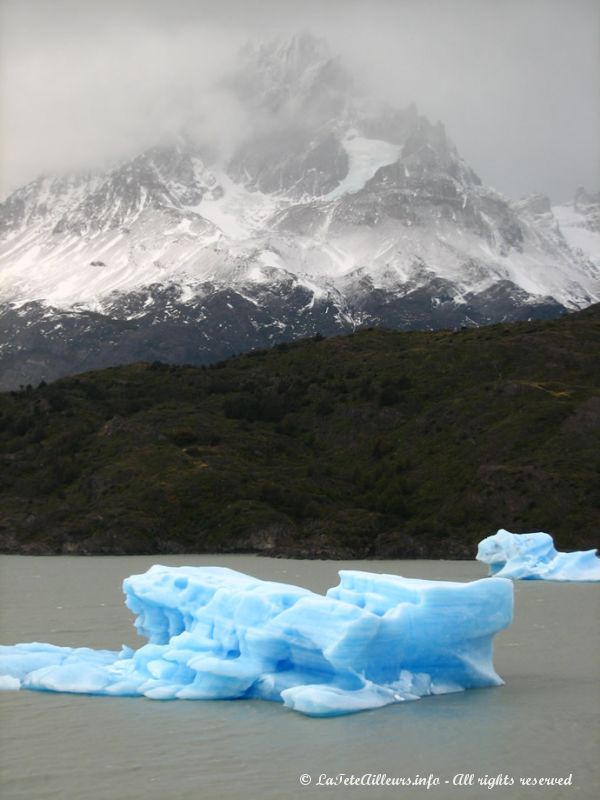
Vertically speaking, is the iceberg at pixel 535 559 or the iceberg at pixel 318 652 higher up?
the iceberg at pixel 318 652

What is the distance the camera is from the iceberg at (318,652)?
2616 cm

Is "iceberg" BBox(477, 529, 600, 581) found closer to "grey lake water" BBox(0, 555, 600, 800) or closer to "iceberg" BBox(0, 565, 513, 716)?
"grey lake water" BBox(0, 555, 600, 800)

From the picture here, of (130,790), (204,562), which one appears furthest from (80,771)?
(204,562)

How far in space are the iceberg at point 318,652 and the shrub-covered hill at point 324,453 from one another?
6191 centimetres

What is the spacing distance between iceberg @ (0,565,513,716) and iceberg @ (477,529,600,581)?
3768 cm

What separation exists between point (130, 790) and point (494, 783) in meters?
6.08

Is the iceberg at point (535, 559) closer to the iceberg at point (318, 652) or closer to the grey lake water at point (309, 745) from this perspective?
Result: the grey lake water at point (309, 745)

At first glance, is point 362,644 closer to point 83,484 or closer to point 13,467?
point 83,484

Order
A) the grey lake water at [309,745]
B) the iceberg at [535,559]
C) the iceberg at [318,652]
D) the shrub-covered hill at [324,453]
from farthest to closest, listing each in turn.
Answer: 1. the shrub-covered hill at [324,453]
2. the iceberg at [535,559]
3. the iceberg at [318,652]
4. the grey lake water at [309,745]

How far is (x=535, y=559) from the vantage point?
67.2 metres

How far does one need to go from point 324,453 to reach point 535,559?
52801mm

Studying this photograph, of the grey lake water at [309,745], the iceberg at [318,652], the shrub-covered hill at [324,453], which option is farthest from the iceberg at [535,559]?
the iceberg at [318,652]

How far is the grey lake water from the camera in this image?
69.0ft

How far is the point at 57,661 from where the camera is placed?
1190 inches
